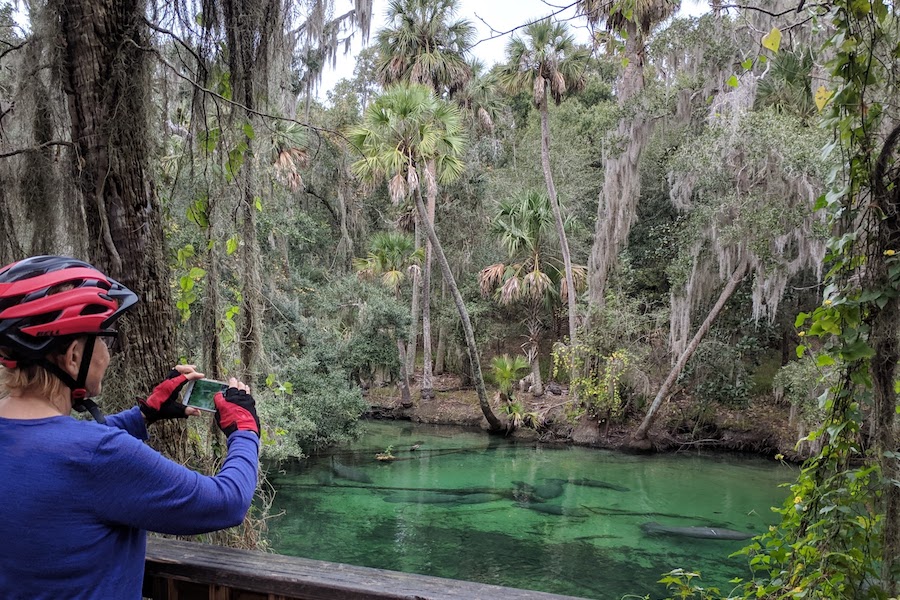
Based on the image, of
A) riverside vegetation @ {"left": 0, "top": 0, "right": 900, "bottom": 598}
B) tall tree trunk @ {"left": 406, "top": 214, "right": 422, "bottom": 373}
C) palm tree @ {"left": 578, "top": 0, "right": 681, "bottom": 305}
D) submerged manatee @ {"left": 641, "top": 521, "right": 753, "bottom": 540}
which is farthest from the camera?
tall tree trunk @ {"left": 406, "top": 214, "right": 422, "bottom": 373}

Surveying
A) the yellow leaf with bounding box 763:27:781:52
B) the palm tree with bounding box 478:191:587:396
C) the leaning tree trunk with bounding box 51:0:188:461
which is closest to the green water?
the palm tree with bounding box 478:191:587:396

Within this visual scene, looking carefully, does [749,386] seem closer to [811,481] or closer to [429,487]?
[429,487]

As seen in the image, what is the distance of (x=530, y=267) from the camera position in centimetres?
1759

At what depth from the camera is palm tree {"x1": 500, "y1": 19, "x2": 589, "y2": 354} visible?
16.0 m

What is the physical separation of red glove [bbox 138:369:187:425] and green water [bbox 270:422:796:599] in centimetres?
631

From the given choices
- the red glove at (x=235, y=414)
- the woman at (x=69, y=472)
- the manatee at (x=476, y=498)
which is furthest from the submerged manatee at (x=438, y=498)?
the woman at (x=69, y=472)

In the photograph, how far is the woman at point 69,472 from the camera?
102cm

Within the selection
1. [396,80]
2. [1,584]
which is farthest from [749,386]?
[1,584]

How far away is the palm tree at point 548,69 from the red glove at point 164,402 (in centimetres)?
1480

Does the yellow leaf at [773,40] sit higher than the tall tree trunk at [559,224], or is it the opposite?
the tall tree trunk at [559,224]

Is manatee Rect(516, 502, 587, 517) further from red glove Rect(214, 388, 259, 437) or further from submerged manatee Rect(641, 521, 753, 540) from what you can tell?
red glove Rect(214, 388, 259, 437)

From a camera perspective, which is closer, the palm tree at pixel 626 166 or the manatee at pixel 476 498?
the manatee at pixel 476 498

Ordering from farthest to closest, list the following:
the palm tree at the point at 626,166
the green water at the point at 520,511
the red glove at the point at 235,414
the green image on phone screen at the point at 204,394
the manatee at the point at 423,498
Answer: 1. the palm tree at the point at 626,166
2. the manatee at the point at 423,498
3. the green water at the point at 520,511
4. the green image on phone screen at the point at 204,394
5. the red glove at the point at 235,414

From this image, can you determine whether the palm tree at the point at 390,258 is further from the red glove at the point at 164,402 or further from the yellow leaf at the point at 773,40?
the red glove at the point at 164,402
